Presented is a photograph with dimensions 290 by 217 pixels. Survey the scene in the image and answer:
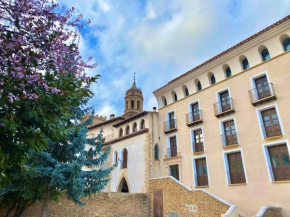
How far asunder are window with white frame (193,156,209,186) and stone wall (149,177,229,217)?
2.40 meters

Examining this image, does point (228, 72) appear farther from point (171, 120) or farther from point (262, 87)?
point (171, 120)

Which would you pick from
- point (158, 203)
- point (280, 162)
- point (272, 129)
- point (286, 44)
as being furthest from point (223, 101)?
point (158, 203)

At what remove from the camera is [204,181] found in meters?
16.7

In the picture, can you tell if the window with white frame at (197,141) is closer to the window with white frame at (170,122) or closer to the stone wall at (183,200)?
the window with white frame at (170,122)

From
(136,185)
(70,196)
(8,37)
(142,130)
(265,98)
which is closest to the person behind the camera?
(8,37)

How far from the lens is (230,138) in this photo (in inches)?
635

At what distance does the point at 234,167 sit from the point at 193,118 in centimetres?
530

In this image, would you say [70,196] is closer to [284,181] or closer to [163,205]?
[163,205]

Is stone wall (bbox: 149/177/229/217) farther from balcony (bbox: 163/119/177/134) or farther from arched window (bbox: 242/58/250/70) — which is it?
arched window (bbox: 242/58/250/70)

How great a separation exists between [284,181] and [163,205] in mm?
8184

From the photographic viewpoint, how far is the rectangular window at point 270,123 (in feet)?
45.8

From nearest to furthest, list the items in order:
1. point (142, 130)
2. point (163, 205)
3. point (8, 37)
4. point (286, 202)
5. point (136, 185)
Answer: point (8, 37)
point (286, 202)
point (163, 205)
point (136, 185)
point (142, 130)

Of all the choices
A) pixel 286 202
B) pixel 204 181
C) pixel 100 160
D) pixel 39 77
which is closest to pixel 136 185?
pixel 204 181

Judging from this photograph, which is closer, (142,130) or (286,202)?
(286,202)
